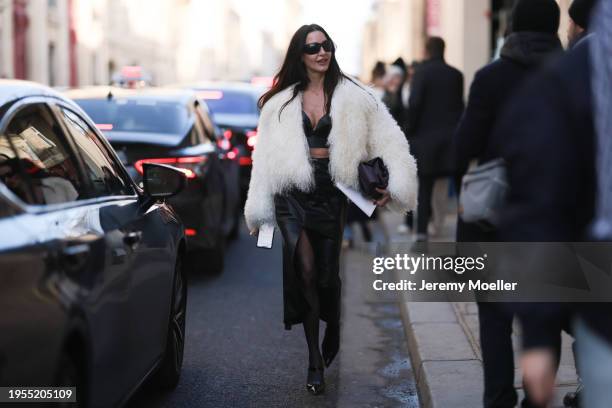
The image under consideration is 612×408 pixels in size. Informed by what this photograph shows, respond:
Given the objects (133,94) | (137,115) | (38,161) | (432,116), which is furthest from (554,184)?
(432,116)

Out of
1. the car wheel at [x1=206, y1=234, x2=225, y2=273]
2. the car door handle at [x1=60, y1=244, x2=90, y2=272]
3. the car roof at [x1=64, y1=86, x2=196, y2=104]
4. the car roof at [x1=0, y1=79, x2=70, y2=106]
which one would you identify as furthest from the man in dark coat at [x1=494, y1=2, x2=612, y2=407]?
the car roof at [x1=64, y1=86, x2=196, y2=104]

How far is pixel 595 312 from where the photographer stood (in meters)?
2.47

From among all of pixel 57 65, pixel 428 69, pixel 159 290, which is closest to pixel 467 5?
pixel 428 69

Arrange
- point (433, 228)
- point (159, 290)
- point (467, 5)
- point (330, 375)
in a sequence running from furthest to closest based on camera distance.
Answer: point (467, 5) < point (433, 228) < point (330, 375) < point (159, 290)

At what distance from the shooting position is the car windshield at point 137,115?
9.13 m

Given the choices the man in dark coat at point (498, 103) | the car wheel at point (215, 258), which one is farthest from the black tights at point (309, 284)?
the car wheel at point (215, 258)

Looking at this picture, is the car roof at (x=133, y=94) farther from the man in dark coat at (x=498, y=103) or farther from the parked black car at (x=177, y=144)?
the man in dark coat at (x=498, y=103)

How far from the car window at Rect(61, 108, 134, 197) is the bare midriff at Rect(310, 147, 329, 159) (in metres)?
1.09

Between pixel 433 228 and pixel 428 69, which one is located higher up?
pixel 428 69

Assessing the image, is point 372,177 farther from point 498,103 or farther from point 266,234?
point 498,103

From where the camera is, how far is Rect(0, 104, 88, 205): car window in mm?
3580

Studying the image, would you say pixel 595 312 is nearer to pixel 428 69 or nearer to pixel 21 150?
pixel 21 150

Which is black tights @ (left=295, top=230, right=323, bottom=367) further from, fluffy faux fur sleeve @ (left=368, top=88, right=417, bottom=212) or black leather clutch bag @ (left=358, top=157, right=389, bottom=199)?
fluffy faux fur sleeve @ (left=368, top=88, right=417, bottom=212)

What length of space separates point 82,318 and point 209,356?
10.3 feet
